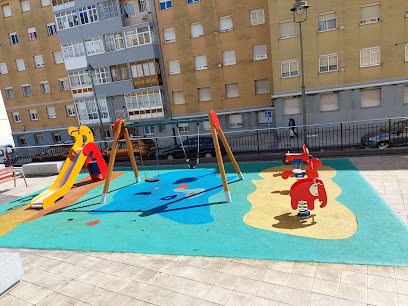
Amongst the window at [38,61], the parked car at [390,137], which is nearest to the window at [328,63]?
the parked car at [390,137]

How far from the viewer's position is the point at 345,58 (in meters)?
20.0

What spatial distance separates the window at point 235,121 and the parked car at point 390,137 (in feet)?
40.3

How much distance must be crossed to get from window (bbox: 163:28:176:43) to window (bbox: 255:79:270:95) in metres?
8.34

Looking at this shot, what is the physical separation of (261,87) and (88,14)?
1720cm

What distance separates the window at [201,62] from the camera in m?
24.8

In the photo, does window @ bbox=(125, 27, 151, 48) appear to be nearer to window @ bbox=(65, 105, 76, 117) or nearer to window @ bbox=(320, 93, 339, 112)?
window @ bbox=(65, 105, 76, 117)

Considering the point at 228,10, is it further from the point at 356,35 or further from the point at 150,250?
the point at 150,250

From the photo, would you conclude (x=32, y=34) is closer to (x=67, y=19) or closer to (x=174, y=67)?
(x=67, y=19)

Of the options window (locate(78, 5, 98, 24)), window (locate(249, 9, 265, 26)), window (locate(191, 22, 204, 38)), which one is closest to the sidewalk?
window (locate(249, 9, 265, 26))

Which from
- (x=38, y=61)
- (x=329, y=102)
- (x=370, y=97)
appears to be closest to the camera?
(x=370, y=97)

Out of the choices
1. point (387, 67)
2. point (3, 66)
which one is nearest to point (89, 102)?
point (3, 66)

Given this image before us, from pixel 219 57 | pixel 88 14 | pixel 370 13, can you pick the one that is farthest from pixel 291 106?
pixel 88 14

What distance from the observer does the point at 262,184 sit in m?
10.4

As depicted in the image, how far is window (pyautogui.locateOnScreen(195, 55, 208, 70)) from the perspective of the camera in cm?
2481
